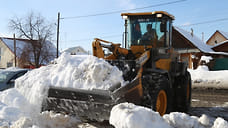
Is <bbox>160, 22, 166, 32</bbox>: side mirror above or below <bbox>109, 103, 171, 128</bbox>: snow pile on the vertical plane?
above

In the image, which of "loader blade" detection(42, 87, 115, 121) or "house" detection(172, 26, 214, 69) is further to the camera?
"house" detection(172, 26, 214, 69)

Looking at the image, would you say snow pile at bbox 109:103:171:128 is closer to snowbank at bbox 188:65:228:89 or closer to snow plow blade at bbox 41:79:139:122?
snow plow blade at bbox 41:79:139:122

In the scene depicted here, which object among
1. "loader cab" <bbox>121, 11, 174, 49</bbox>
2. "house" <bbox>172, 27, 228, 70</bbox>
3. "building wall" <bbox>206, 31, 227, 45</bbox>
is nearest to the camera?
"loader cab" <bbox>121, 11, 174, 49</bbox>

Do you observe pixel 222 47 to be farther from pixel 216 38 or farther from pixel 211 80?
pixel 216 38

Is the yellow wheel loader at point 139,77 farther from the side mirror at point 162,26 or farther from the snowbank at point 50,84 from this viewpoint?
the snowbank at point 50,84

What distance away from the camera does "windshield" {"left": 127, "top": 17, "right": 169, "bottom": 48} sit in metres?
6.23

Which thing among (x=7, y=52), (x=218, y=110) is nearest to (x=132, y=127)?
(x=218, y=110)

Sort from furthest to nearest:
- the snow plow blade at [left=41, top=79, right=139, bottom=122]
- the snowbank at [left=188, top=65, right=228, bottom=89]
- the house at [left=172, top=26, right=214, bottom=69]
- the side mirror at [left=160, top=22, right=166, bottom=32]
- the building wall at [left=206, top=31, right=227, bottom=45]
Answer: the building wall at [left=206, top=31, right=227, bottom=45]
the house at [left=172, top=26, right=214, bottom=69]
the snowbank at [left=188, top=65, right=228, bottom=89]
the side mirror at [left=160, top=22, right=166, bottom=32]
the snow plow blade at [left=41, top=79, right=139, bottom=122]

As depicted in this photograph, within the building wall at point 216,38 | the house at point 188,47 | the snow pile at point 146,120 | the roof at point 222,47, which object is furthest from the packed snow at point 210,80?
the building wall at point 216,38

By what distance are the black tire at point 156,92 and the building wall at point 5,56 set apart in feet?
118

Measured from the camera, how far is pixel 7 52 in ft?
126

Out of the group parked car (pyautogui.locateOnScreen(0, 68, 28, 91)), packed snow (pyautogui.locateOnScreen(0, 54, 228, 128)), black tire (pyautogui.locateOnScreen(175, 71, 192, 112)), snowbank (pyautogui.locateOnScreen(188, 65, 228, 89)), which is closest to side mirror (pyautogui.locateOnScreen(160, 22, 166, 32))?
black tire (pyautogui.locateOnScreen(175, 71, 192, 112))

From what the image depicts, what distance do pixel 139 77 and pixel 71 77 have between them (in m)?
1.34

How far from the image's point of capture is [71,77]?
4.70m
